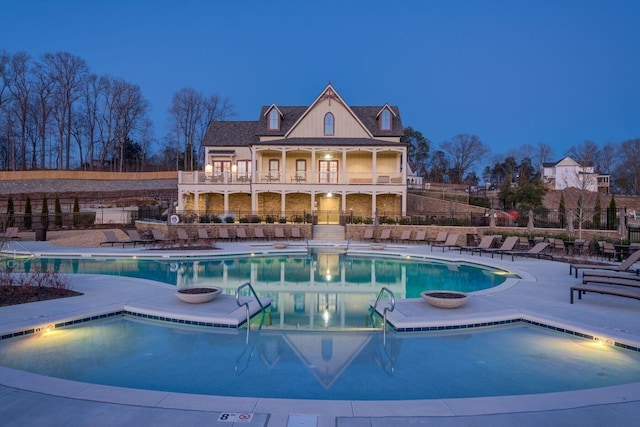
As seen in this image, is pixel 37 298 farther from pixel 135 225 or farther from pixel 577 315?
pixel 135 225

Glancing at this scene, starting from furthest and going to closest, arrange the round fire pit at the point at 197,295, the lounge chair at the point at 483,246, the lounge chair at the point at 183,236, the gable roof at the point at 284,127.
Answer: the gable roof at the point at 284,127 → the lounge chair at the point at 183,236 → the lounge chair at the point at 483,246 → the round fire pit at the point at 197,295

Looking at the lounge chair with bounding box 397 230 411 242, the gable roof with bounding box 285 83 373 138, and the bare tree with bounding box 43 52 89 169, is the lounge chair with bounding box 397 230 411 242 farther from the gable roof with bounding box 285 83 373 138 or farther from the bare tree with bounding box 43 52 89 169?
the bare tree with bounding box 43 52 89 169

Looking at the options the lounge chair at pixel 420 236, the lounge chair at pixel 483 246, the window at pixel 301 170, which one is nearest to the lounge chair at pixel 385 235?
the lounge chair at pixel 420 236

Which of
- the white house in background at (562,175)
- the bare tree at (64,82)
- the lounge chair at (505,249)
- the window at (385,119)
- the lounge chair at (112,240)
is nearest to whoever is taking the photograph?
the lounge chair at (505,249)

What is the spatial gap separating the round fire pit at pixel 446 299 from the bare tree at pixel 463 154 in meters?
68.0

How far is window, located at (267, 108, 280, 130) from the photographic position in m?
35.5

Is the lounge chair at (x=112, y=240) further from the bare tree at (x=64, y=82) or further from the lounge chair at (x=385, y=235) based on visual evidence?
the bare tree at (x=64, y=82)

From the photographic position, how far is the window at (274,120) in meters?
35.5

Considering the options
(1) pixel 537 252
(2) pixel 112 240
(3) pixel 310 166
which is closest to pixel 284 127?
(3) pixel 310 166

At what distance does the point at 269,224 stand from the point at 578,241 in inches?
680

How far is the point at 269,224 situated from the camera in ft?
94.5

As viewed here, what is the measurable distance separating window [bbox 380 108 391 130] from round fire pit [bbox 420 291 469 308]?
87.5ft

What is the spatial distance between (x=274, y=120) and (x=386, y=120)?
895cm

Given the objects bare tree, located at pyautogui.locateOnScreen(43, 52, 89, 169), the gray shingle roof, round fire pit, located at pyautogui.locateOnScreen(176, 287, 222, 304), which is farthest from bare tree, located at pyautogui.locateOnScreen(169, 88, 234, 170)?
round fire pit, located at pyautogui.locateOnScreen(176, 287, 222, 304)
